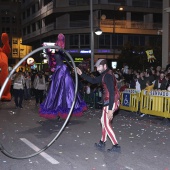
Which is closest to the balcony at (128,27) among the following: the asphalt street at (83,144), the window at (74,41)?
the window at (74,41)

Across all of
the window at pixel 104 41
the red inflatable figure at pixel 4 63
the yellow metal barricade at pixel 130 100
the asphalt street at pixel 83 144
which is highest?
the window at pixel 104 41

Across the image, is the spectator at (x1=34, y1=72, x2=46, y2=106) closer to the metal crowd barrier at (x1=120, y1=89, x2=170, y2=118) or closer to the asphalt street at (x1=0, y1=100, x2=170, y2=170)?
the metal crowd barrier at (x1=120, y1=89, x2=170, y2=118)

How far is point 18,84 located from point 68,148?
9912 millimetres

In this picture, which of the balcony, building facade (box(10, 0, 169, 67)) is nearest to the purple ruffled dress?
building facade (box(10, 0, 169, 67))

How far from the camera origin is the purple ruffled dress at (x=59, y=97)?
36.6 feet

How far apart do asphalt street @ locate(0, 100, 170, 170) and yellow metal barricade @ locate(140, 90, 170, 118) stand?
305 millimetres

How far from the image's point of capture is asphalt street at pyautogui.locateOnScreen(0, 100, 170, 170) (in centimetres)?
648

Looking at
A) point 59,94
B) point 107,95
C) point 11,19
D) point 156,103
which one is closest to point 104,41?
point 156,103

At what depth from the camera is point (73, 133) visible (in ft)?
31.8

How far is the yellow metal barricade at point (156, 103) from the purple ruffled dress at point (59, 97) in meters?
2.92

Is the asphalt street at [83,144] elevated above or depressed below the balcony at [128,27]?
below

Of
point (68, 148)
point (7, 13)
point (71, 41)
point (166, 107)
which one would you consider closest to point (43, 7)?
point (71, 41)

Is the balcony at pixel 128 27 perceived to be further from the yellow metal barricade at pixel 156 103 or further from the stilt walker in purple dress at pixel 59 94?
the stilt walker in purple dress at pixel 59 94

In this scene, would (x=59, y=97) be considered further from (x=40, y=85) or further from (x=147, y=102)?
(x=40, y=85)
